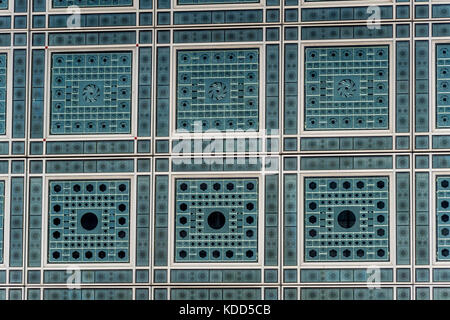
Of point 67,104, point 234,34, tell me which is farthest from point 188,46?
point 67,104

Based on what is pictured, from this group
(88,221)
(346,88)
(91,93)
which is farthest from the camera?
(91,93)

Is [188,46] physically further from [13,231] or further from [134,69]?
[13,231]

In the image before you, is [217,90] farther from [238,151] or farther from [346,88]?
[346,88]

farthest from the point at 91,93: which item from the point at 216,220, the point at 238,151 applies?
the point at 216,220

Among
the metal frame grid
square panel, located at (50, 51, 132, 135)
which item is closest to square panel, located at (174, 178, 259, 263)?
the metal frame grid

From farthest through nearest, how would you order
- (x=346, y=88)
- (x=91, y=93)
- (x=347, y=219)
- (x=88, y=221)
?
(x=91, y=93) → (x=88, y=221) → (x=346, y=88) → (x=347, y=219)

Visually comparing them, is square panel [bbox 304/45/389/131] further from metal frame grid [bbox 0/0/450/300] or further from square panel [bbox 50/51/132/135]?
square panel [bbox 50/51/132/135]
